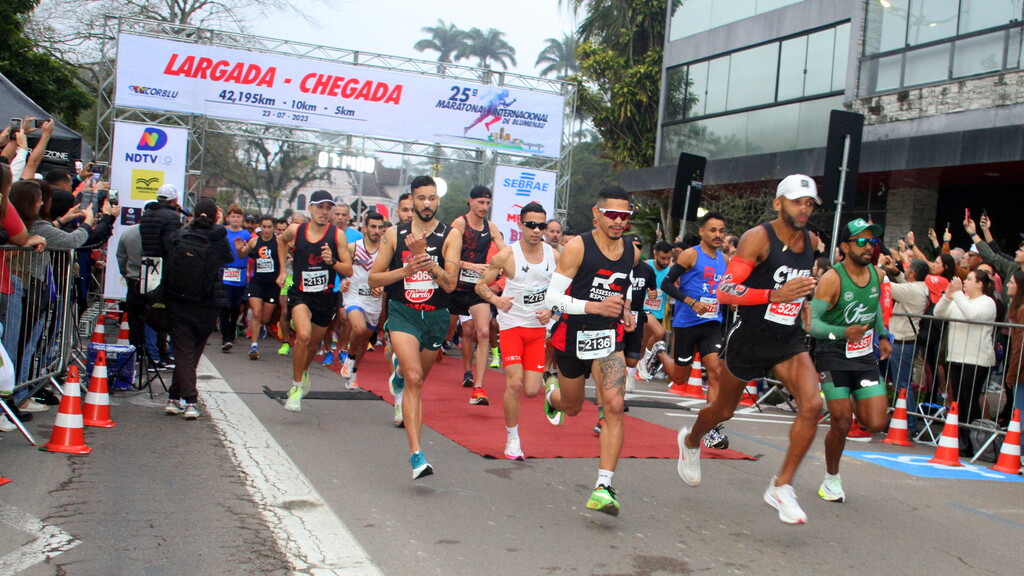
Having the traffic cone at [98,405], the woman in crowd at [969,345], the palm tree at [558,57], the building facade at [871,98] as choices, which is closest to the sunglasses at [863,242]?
the woman in crowd at [969,345]

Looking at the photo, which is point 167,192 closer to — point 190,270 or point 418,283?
point 190,270

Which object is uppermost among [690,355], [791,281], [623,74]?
[623,74]

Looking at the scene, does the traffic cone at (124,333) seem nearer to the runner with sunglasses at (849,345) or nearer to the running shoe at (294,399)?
the running shoe at (294,399)

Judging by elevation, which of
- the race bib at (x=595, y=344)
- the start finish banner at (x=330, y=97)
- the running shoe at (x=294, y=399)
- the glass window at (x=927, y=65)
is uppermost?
the glass window at (x=927, y=65)

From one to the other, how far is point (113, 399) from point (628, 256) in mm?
5597

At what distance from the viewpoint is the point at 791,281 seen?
5.54 meters

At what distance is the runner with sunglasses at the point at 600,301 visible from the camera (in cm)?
563

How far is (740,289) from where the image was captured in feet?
18.9

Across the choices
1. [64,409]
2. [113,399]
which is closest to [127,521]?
[64,409]

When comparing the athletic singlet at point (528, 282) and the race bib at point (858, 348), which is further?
the athletic singlet at point (528, 282)

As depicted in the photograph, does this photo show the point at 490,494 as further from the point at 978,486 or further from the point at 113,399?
the point at 113,399

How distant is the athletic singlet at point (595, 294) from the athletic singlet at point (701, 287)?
302cm

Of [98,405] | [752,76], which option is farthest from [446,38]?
[98,405]

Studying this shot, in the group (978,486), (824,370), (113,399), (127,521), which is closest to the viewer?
(127,521)
